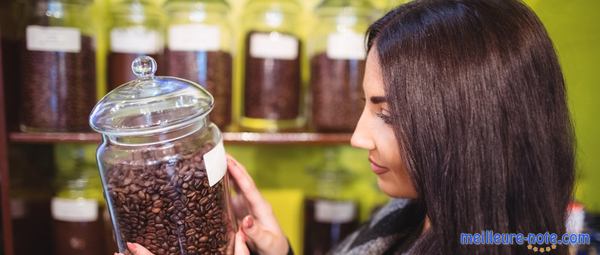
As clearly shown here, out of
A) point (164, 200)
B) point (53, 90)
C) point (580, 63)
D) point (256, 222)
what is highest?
point (580, 63)

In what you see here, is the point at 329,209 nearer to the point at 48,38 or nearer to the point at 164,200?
the point at 164,200

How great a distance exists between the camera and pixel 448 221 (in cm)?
68

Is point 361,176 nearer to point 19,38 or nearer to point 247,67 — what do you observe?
point 247,67

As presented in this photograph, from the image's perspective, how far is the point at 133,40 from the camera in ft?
3.57

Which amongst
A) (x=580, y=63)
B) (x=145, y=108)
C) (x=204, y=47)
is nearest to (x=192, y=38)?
(x=204, y=47)

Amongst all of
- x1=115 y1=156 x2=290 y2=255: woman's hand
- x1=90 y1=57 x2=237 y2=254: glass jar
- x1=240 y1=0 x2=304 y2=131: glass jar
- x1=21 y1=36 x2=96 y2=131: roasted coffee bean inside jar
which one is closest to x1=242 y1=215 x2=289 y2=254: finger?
x1=115 y1=156 x2=290 y2=255: woman's hand

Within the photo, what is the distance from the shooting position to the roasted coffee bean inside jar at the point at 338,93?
1114 millimetres

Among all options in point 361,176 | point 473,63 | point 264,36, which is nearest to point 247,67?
point 264,36

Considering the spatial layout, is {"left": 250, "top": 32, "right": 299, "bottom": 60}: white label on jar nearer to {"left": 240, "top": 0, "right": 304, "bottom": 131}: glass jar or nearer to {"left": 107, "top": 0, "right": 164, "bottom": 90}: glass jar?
{"left": 240, "top": 0, "right": 304, "bottom": 131}: glass jar

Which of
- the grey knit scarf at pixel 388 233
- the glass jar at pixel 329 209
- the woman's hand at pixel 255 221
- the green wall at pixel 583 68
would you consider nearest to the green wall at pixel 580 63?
the green wall at pixel 583 68

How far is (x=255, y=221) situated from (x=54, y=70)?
0.60m

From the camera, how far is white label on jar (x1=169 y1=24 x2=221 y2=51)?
41.4 inches

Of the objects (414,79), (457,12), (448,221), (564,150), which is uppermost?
(457,12)

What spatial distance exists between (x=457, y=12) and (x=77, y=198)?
39.0 inches
